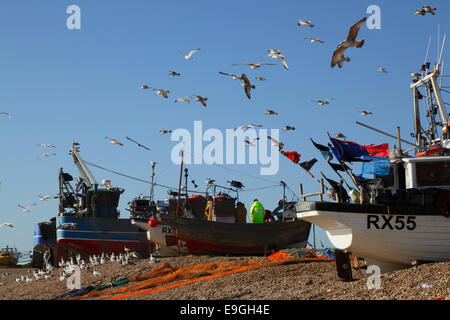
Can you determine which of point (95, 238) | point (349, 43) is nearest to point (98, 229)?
point (95, 238)

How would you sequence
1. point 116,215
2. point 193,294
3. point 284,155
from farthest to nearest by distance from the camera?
point 116,215 < point 284,155 < point 193,294

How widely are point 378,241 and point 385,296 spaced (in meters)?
3.83

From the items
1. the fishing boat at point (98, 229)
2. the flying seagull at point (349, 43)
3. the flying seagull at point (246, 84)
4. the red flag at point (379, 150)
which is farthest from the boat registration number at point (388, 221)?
the fishing boat at point (98, 229)

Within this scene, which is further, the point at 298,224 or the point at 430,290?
the point at 298,224

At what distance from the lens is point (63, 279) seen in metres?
23.5

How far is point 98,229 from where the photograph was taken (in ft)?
120

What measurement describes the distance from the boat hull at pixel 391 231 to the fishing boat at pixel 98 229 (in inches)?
808

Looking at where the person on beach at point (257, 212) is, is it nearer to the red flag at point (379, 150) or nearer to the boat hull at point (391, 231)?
the red flag at point (379, 150)

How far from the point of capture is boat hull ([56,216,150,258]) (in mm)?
36125

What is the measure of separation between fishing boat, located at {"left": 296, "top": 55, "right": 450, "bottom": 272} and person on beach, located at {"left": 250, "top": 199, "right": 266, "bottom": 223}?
39.7 feet

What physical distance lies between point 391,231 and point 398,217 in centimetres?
42

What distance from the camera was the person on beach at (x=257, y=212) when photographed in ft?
95.8
